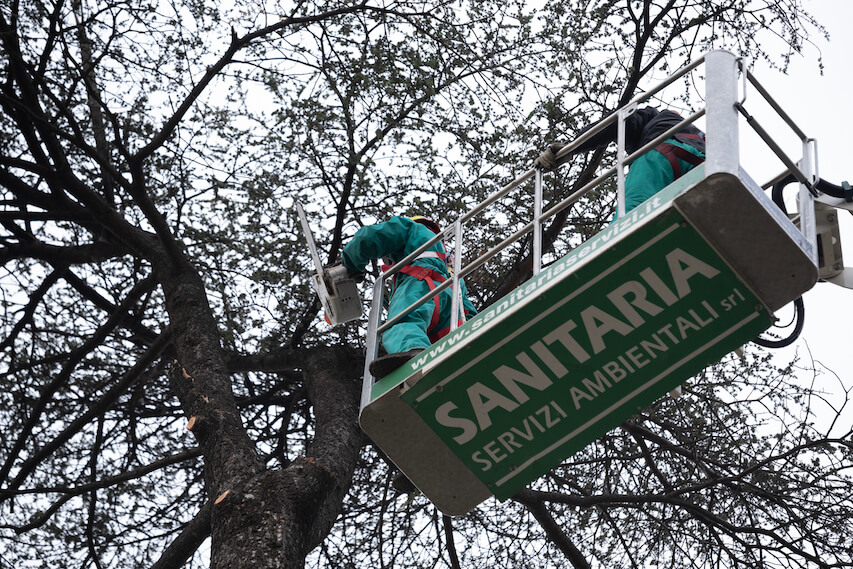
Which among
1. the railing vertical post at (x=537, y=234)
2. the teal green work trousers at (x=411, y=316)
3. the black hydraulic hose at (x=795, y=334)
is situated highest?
the teal green work trousers at (x=411, y=316)

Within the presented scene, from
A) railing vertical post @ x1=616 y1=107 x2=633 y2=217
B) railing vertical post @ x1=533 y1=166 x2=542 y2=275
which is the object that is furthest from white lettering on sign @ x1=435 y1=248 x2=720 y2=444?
railing vertical post @ x1=616 y1=107 x2=633 y2=217

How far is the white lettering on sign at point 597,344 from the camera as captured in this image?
13.1 ft

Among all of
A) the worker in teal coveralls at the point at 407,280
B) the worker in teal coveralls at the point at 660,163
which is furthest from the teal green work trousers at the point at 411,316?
the worker in teal coveralls at the point at 660,163

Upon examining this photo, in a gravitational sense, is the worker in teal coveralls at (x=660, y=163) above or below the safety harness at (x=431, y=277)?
below

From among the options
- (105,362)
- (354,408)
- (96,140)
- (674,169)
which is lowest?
(674,169)

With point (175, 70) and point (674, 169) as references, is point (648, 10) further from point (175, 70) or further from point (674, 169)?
point (175, 70)

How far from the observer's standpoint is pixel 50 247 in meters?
7.39

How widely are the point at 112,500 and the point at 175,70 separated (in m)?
3.32

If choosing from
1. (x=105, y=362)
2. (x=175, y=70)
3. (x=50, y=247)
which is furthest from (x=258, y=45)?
(x=105, y=362)

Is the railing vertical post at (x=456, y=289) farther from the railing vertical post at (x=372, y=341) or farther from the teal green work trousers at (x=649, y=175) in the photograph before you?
the teal green work trousers at (x=649, y=175)

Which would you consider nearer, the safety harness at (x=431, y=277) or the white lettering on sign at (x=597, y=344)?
the white lettering on sign at (x=597, y=344)

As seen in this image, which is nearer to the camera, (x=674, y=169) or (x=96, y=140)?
(x=674, y=169)

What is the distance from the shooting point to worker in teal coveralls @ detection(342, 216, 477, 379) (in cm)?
492

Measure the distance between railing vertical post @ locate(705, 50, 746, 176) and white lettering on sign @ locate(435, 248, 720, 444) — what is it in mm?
372
